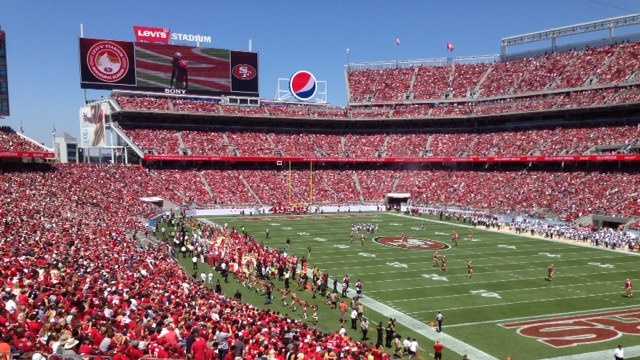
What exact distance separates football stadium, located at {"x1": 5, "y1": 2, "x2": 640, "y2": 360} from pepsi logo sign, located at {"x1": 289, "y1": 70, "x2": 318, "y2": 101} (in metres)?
0.25

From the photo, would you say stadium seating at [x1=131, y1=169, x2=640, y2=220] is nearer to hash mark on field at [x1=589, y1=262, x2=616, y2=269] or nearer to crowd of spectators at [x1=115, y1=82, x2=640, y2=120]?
crowd of spectators at [x1=115, y1=82, x2=640, y2=120]

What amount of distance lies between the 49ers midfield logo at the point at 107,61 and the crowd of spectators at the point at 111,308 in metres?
32.1

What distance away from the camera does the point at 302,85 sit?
232 ft

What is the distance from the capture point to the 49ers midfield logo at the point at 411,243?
116 feet

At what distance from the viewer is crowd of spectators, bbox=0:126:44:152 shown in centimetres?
4218

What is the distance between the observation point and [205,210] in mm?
51094

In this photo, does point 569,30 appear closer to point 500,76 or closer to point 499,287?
point 500,76

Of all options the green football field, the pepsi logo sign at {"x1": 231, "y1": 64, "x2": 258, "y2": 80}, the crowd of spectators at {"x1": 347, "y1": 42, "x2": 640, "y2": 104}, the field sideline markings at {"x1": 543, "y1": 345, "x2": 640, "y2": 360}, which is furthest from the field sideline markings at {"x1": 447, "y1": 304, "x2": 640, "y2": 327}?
the pepsi logo sign at {"x1": 231, "y1": 64, "x2": 258, "y2": 80}

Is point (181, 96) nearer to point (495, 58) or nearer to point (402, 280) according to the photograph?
point (495, 58)

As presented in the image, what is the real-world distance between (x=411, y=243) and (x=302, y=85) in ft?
126

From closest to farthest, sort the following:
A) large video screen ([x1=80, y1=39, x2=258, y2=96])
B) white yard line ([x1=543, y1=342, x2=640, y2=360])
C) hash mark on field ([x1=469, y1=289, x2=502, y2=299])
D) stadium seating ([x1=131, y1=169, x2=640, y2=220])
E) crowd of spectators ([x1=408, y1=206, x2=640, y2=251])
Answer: white yard line ([x1=543, y1=342, x2=640, y2=360]), hash mark on field ([x1=469, y1=289, x2=502, y2=299]), crowd of spectators ([x1=408, y1=206, x2=640, y2=251]), stadium seating ([x1=131, y1=169, x2=640, y2=220]), large video screen ([x1=80, y1=39, x2=258, y2=96])

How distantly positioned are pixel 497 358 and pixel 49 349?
12586 mm

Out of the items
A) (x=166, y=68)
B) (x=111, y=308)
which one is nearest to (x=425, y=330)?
(x=111, y=308)

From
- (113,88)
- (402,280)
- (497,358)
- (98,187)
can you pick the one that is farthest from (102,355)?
(113,88)
